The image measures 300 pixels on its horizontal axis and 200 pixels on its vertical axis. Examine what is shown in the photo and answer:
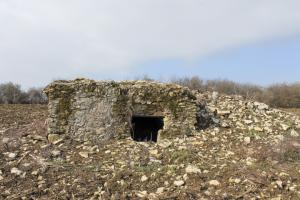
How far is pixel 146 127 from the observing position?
11625 mm

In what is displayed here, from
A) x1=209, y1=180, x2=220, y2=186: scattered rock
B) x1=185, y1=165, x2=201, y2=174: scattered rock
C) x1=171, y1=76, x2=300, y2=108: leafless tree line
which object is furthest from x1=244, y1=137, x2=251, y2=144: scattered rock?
x1=171, y1=76, x2=300, y2=108: leafless tree line

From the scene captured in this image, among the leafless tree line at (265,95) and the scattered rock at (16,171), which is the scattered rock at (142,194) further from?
the leafless tree line at (265,95)

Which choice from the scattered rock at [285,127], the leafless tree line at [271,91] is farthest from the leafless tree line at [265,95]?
the scattered rock at [285,127]

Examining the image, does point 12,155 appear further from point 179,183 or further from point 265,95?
point 265,95

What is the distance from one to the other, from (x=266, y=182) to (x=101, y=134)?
3600mm

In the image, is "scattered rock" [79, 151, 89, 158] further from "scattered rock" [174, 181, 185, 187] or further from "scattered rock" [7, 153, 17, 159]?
"scattered rock" [174, 181, 185, 187]

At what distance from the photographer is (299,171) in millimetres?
8523

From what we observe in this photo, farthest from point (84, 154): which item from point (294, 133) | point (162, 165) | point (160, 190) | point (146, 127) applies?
point (294, 133)

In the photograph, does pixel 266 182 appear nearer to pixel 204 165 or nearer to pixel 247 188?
pixel 247 188

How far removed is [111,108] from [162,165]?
1937mm

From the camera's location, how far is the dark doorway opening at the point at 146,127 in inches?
436

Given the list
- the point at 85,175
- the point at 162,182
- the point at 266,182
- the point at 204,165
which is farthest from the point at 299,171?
the point at 85,175

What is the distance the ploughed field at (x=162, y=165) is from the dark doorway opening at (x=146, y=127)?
1044mm

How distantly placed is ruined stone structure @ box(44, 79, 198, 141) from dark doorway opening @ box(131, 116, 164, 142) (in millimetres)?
573
